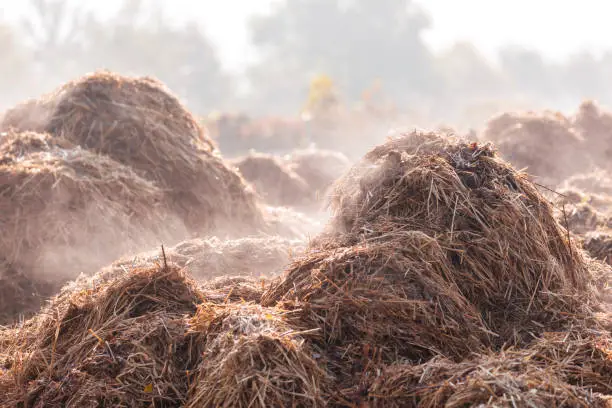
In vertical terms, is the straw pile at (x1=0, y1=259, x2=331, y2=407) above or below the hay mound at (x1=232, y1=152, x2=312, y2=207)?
below

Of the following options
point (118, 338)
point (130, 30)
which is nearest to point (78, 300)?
point (118, 338)

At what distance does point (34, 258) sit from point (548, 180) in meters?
6.61

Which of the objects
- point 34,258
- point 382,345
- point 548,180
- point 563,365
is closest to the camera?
point 563,365

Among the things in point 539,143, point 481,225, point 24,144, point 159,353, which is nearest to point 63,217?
point 24,144

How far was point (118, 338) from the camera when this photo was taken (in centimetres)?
259

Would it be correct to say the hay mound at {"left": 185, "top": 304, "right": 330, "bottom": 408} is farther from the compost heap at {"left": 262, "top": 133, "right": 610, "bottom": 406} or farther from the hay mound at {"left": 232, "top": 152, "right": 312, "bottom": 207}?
the hay mound at {"left": 232, "top": 152, "right": 312, "bottom": 207}

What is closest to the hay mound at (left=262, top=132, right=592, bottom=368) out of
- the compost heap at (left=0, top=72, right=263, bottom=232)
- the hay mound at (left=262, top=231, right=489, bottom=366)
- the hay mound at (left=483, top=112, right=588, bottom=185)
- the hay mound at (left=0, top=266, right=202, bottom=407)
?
the hay mound at (left=262, top=231, right=489, bottom=366)

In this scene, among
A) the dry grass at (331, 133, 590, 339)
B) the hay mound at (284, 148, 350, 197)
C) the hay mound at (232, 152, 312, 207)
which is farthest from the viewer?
the hay mound at (284, 148, 350, 197)

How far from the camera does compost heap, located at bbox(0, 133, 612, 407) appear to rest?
7.19 feet

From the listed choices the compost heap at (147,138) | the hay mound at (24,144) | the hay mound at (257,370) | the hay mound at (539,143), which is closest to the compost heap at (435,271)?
the hay mound at (257,370)

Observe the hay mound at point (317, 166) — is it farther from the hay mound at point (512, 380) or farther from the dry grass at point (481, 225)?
the hay mound at point (512, 380)

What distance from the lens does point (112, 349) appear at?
2564 millimetres

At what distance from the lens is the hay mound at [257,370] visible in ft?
6.95

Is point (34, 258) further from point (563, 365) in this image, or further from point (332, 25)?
point (332, 25)
